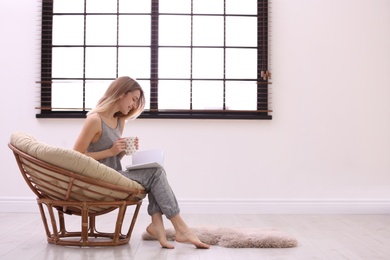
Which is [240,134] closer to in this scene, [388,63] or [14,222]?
[388,63]

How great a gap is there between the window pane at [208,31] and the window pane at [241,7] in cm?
15

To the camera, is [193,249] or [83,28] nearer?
[193,249]

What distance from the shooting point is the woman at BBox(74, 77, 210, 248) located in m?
3.17

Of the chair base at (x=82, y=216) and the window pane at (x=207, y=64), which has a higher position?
the window pane at (x=207, y=64)

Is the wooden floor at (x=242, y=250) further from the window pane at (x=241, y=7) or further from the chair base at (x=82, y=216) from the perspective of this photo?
the window pane at (x=241, y=7)

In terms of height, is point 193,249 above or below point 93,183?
below

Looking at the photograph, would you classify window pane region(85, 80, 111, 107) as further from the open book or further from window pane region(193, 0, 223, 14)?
the open book

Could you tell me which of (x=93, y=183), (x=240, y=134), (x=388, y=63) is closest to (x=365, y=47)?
(x=388, y=63)

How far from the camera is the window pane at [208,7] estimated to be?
5172mm

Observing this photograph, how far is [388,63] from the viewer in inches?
203

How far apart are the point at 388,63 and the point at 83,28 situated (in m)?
2.64

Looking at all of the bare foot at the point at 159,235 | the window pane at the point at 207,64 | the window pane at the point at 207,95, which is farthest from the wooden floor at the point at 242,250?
the window pane at the point at 207,64

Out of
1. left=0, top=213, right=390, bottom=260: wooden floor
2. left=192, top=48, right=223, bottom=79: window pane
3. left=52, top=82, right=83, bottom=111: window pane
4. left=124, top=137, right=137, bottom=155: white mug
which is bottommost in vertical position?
left=0, top=213, right=390, bottom=260: wooden floor

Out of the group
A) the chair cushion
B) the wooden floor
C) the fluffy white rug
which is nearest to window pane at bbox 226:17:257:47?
the wooden floor
